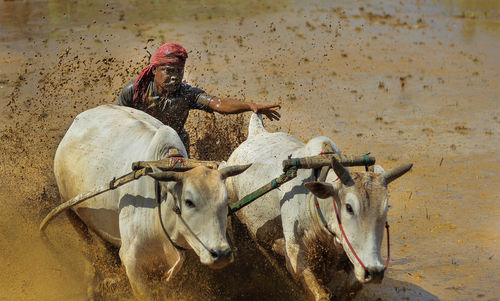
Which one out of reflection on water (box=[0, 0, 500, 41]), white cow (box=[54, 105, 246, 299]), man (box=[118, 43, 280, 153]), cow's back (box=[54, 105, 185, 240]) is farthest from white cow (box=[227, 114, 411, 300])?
reflection on water (box=[0, 0, 500, 41])

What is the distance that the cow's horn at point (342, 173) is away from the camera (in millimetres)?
4246

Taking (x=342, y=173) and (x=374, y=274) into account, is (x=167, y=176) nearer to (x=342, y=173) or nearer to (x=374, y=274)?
(x=342, y=173)

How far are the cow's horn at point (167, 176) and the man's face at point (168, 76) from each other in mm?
1987

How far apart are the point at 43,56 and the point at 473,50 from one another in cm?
1032

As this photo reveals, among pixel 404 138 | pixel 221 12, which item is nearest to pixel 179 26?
pixel 221 12

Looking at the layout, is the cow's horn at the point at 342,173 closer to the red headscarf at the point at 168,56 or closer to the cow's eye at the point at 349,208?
the cow's eye at the point at 349,208

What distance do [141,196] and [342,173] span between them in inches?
56.6

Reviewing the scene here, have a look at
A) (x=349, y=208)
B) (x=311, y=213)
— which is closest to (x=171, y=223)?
(x=311, y=213)

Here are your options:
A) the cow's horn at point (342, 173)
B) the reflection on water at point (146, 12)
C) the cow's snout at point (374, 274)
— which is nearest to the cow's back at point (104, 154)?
the cow's horn at point (342, 173)

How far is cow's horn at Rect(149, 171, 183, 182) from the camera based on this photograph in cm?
423

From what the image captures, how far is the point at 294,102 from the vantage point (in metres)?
12.2

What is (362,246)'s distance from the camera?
416cm

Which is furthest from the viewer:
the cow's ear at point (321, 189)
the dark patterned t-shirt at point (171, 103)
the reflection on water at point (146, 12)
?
the reflection on water at point (146, 12)

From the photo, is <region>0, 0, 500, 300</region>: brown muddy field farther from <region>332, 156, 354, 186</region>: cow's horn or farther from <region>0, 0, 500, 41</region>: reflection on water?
<region>332, 156, 354, 186</region>: cow's horn
